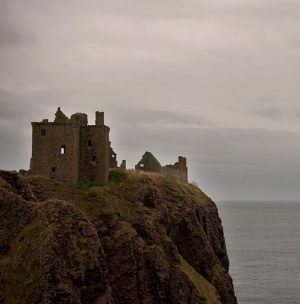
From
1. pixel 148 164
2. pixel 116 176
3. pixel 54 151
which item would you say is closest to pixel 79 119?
pixel 54 151

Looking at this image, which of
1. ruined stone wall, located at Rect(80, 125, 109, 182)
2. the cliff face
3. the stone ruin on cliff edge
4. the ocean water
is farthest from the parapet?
the ocean water

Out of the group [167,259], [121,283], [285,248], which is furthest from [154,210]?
[285,248]

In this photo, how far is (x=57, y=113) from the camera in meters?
56.5

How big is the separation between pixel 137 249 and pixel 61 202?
1335 cm

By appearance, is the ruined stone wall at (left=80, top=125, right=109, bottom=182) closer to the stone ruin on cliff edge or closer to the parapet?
the stone ruin on cliff edge

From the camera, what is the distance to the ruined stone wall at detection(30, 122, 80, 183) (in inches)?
2175

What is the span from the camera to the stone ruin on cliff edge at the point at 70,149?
55.3 meters

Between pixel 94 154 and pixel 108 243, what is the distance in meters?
14.5

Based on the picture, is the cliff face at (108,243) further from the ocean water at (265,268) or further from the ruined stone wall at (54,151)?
the ocean water at (265,268)

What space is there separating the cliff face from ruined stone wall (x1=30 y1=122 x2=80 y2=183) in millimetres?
2698

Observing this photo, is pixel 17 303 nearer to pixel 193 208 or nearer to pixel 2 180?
pixel 2 180

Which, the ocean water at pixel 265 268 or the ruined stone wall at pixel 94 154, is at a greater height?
the ruined stone wall at pixel 94 154

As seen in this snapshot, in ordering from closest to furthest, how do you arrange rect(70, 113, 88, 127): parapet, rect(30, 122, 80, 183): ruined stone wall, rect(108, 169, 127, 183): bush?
1. rect(30, 122, 80, 183): ruined stone wall
2. rect(108, 169, 127, 183): bush
3. rect(70, 113, 88, 127): parapet

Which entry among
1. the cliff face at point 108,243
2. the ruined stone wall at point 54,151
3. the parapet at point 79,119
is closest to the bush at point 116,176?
the cliff face at point 108,243
